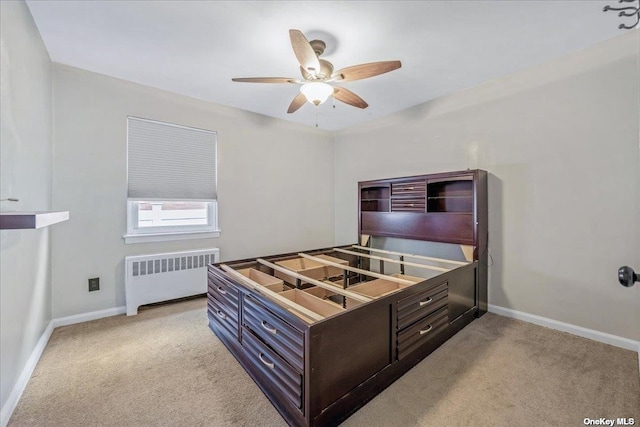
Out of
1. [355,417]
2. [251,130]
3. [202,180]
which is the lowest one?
[355,417]

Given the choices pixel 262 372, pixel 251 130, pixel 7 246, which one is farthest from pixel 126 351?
pixel 251 130

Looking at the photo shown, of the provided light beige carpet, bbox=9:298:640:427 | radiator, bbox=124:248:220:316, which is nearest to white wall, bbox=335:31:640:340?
light beige carpet, bbox=9:298:640:427

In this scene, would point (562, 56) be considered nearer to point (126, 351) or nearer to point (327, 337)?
point (327, 337)

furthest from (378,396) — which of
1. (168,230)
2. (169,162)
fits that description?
(169,162)

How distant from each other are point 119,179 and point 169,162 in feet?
1.80

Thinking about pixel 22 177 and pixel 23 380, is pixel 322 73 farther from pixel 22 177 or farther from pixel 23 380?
pixel 23 380

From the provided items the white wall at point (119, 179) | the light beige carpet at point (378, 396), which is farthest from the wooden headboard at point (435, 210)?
the white wall at point (119, 179)

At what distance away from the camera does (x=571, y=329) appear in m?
2.46

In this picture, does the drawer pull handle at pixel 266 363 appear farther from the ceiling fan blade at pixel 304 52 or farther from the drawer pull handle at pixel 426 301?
the ceiling fan blade at pixel 304 52

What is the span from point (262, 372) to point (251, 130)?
3.20 meters

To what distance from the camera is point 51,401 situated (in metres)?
1.64

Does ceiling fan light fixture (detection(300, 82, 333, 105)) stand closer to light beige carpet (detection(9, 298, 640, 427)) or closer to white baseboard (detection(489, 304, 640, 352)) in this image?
light beige carpet (detection(9, 298, 640, 427))

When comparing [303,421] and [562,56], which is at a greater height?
[562,56]

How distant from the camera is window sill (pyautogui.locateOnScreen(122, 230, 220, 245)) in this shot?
3012mm
